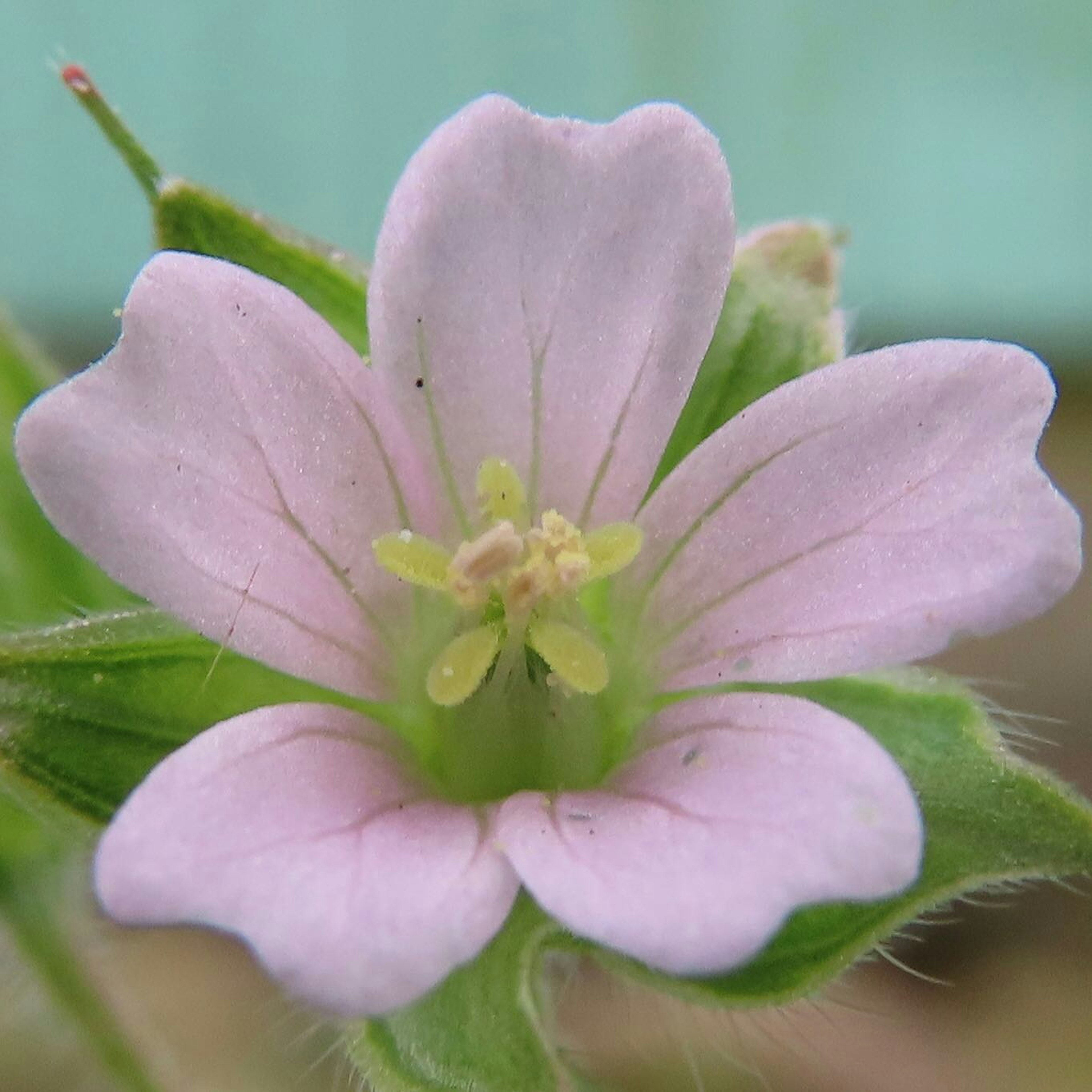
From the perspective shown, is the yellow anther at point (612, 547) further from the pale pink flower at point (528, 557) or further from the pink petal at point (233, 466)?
the pink petal at point (233, 466)

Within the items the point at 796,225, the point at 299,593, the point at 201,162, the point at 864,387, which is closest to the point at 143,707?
the point at 299,593

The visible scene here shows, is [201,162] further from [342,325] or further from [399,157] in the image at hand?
[342,325]

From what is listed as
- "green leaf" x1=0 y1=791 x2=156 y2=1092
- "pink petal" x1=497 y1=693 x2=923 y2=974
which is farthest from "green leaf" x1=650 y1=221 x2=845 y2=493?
"green leaf" x1=0 y1=791 x2=156 y2=1092

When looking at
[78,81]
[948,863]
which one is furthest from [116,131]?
[948,863]

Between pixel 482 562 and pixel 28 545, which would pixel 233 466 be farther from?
pixel 28 545

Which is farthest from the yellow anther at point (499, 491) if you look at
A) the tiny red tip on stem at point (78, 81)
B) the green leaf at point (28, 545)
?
the green leaf at point (28, 545)
